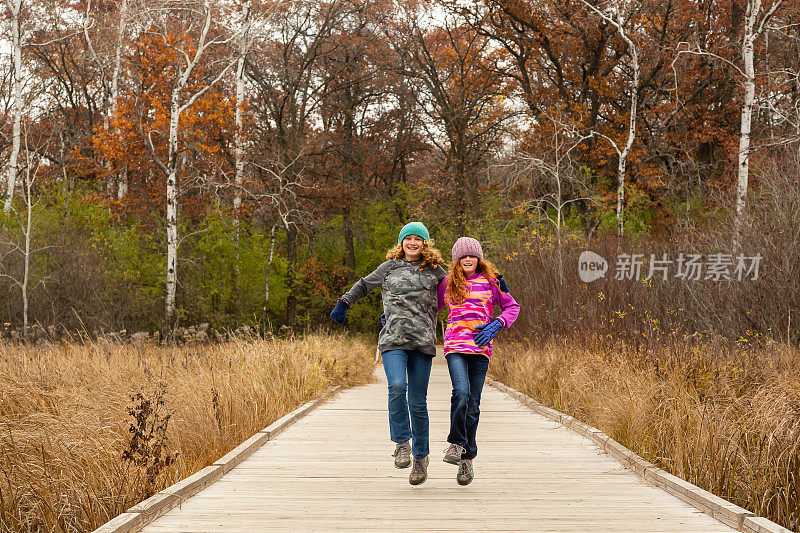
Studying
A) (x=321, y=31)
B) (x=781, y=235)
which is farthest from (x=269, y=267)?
(x=781, y=235)

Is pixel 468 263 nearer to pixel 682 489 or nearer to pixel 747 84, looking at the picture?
pixel 682 489

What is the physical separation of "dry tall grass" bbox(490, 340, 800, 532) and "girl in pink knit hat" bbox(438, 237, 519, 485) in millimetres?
1703

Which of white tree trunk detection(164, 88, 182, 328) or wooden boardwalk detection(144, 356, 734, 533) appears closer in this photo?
wooden boardwalk detection(144, 356, 734, 533)

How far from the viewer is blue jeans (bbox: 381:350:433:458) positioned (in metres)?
6.39

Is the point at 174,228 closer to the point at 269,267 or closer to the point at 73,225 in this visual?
the point at 73,225

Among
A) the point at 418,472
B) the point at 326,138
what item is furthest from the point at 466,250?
the point at 326,138

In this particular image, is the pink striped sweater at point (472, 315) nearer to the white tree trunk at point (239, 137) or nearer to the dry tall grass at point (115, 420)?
the dry tall grass at point (115, 420)

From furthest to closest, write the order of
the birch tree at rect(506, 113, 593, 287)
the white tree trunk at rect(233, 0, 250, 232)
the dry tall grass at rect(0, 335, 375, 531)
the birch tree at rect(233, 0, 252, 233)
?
the white tree trunk at rect(233, 0, 250, 232) → the birch tree at rect(233, 0, 252, 233) → the birch tree at rect(506, 113, 593, 287) → the dry tall grass at rect(0, 335, 375, 531)

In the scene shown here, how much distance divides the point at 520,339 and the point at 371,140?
21.4 meters

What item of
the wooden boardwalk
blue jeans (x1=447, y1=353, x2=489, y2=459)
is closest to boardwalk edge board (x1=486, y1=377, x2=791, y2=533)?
the wooden boardwalk

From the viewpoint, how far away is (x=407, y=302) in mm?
6430

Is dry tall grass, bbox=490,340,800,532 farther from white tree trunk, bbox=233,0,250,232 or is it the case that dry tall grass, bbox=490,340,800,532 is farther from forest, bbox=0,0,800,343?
white tree trunk, bbox=233,0,250,232

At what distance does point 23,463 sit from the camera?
6.12 metres

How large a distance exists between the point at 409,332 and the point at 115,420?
330 cm
